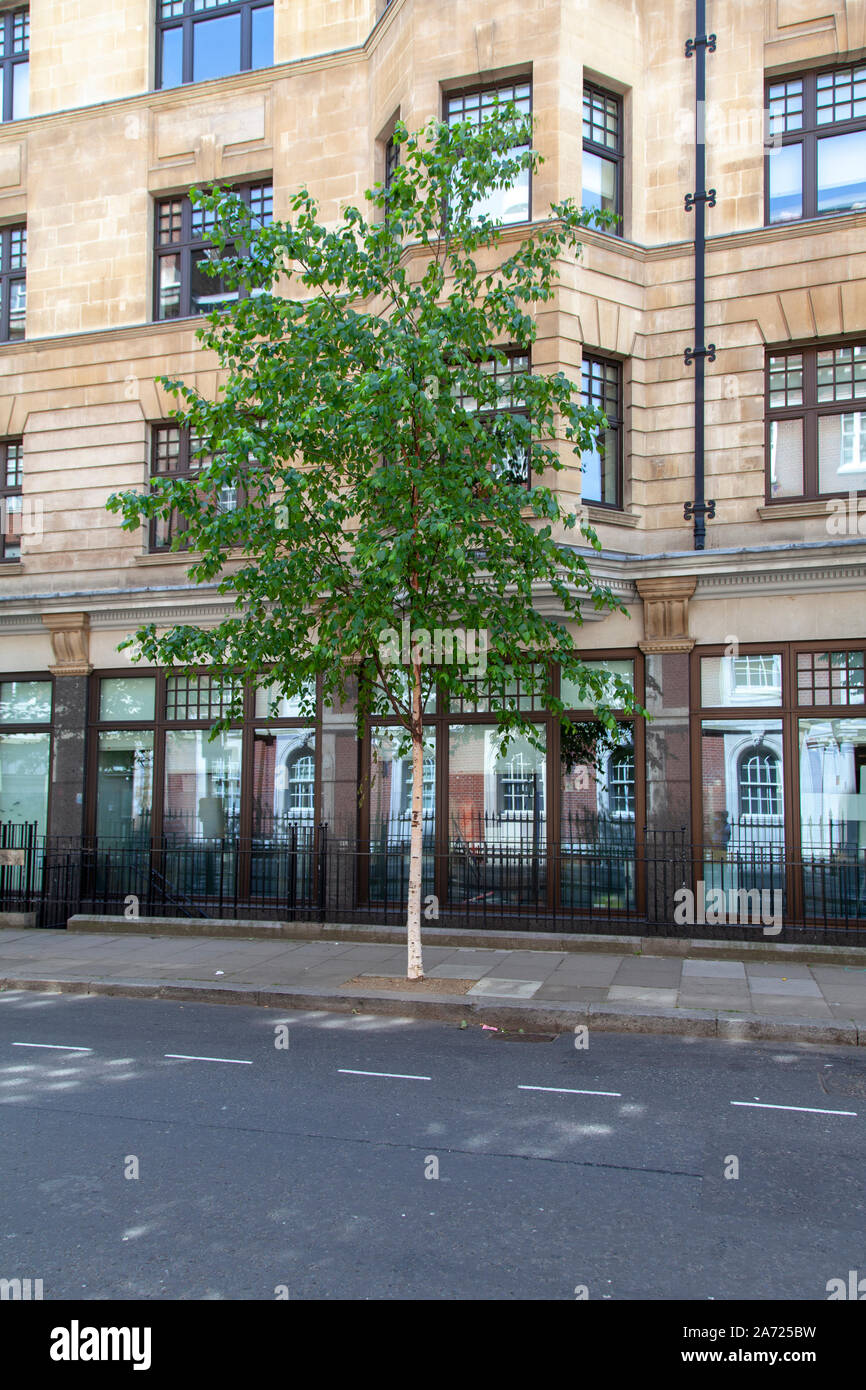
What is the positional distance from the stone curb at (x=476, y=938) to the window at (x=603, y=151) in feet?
31.5

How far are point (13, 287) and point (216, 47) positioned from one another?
5.20m

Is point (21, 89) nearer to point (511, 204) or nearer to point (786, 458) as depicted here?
point (511, 204)

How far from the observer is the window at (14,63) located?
17.7 metres

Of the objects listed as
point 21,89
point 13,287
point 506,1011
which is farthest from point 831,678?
point 21,89

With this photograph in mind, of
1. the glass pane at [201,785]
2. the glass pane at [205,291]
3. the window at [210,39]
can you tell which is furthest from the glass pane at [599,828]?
the window at [210,39]

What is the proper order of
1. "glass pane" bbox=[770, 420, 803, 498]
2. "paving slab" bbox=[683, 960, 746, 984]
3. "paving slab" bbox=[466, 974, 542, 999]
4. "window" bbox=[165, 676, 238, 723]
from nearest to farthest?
1. "paving slab" bbox=[466, 974, 542, 999]
2. "paving slab" bbox=[683, 960, 746, 984]
3. "glass pane" bbox=[770, 420, 803, 498]
4. "window" bbox=[165, 676, 238, 723]

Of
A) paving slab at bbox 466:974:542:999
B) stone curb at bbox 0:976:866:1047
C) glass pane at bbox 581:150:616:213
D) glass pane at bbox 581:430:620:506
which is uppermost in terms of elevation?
glass pane at bbox 581:150:616:213

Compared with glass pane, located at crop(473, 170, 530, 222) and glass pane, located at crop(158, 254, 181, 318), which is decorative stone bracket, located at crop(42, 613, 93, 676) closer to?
glass pane, located at crop(158, 254, 181, 318)

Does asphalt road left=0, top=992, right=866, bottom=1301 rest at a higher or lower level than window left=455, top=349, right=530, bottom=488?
lower

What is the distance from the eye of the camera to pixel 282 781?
49.8 feet

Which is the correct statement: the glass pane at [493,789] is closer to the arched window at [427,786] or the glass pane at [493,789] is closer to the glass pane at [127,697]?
the arched window at [427,786]

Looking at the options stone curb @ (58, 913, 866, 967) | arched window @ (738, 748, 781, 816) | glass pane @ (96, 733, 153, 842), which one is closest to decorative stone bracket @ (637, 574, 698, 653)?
arched window @ (738, 748, 781, 816)

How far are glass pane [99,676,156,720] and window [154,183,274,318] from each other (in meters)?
5.87

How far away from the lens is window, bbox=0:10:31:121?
17.7 metres
